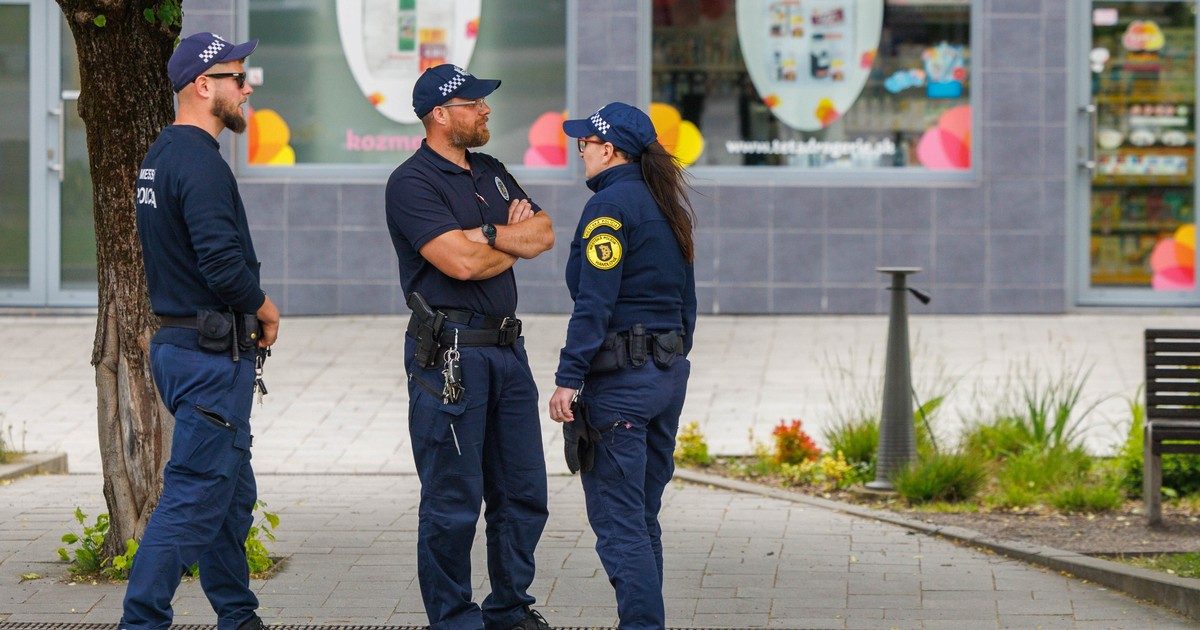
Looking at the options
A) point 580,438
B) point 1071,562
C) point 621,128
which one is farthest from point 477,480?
point 1071,562

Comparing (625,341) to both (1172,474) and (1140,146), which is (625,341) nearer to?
(1172,474)

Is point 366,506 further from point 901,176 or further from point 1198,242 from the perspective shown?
point 1198,242

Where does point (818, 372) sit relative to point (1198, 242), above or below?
below

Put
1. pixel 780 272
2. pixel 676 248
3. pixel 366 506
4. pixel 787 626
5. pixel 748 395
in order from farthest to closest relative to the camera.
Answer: pixel 780 272, pixel 748 395, pixel 366 506, pixel 787 626, pixel 676 248

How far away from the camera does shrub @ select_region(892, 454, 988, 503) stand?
7.92 meters

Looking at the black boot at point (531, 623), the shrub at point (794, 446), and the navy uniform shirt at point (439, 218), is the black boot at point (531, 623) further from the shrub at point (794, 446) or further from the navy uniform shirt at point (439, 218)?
the shrub at point (794, 446)

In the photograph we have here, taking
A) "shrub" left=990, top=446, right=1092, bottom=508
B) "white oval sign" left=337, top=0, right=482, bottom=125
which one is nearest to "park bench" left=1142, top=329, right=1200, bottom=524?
"shrub" left=990, top=446, right=1092, bottom=508

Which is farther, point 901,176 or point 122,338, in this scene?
point 901,176

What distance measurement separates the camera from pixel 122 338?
6359 mm

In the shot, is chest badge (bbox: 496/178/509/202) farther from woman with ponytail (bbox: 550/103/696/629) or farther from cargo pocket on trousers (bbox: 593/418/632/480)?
cargo pocket on trousers (bbox: 593/418/632/480)

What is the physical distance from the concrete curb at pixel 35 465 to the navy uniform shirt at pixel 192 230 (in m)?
3.55

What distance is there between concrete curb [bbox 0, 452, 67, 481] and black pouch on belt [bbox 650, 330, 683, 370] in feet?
14.1

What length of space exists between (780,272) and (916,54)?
6.62 ft

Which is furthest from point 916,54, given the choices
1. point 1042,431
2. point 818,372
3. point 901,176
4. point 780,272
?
point 1042,431
